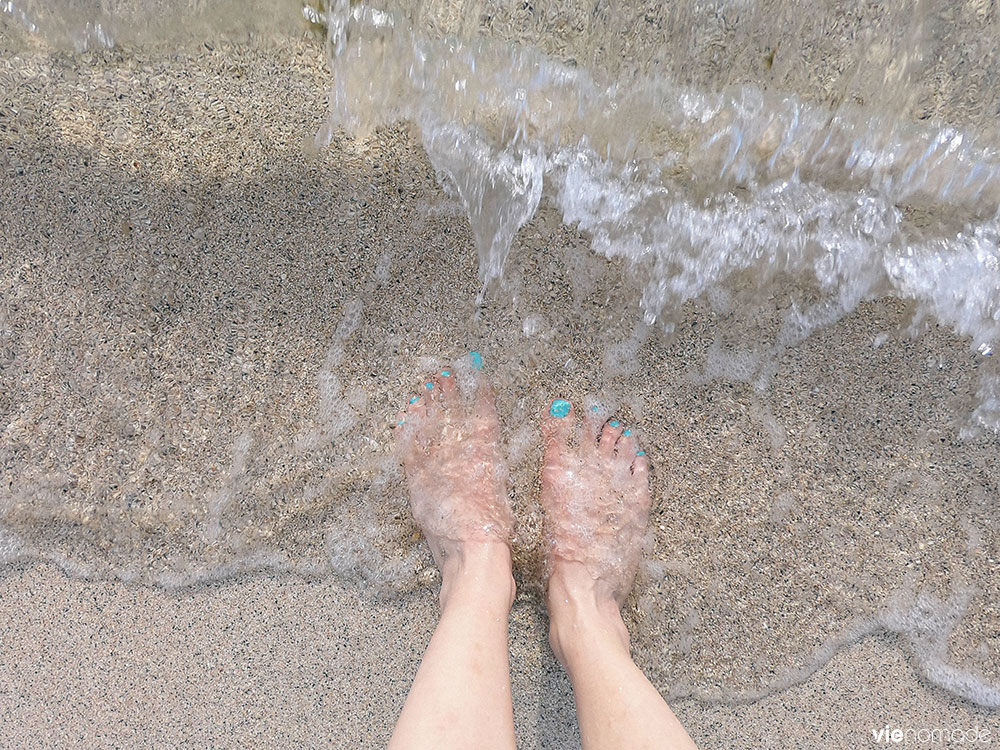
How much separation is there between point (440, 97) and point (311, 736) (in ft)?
5.01

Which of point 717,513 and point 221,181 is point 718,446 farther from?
point 221,181

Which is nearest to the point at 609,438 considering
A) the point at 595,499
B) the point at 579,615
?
the point at 595,499

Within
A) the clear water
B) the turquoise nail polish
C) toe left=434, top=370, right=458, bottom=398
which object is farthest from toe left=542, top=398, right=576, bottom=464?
toe left=434, top=370, right=458, bottom=398

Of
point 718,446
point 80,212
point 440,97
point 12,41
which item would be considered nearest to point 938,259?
point 718,446

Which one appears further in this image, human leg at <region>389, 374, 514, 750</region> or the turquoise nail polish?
the turquoise nail polish

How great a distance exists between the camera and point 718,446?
1559 mm

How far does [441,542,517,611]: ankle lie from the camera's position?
1.47m

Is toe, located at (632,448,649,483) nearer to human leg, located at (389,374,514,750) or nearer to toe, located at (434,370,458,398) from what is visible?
human leg, located at (389,374,514,750)

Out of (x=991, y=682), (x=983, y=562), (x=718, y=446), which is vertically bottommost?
(x=991, y=682)

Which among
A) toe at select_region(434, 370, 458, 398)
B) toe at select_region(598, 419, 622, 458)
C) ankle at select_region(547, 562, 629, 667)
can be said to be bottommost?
ankle at select_region(547, 562, 629, 667)

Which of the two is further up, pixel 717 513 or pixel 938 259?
pixel 938 259

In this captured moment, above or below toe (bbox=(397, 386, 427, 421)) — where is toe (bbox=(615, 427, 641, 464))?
below

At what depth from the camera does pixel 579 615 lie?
1483 mm

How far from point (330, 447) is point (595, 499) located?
0.66 meters
